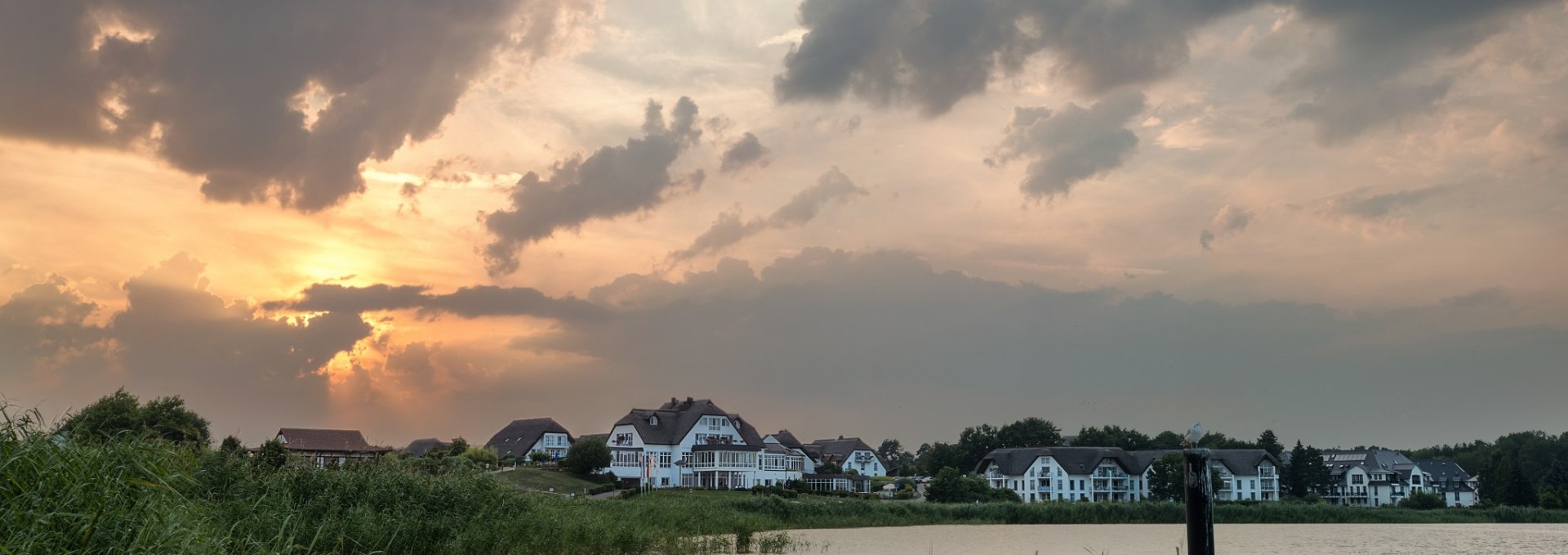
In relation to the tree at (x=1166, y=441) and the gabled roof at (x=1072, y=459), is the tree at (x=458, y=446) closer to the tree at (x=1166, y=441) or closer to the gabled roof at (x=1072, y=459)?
the gabled roof at (x=1072, y=459)

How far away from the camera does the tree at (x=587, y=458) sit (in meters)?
74.3

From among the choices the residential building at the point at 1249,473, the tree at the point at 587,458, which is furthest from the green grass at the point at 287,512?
the residential building at the point at 1249,473

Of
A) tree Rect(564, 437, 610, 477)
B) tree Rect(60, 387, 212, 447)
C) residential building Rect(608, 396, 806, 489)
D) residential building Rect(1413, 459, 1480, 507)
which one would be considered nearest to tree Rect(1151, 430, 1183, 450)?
residential building Rect(1413, 459, 1480, 507)

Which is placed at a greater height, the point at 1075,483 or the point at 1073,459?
the point at 1073,459

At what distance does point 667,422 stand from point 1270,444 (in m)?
62.4

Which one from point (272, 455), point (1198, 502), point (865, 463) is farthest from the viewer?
point (865, 463)

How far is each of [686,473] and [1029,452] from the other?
34.9 m

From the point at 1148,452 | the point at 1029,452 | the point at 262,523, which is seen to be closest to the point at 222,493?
the point at 262,523

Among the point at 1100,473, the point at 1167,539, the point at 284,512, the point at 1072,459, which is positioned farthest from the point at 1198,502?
the point at 1100,473

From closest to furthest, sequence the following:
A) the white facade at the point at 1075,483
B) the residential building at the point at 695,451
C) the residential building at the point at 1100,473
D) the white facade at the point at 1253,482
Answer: the residential building at the point at 695,451, the white facade at the point at 1253,482, the residential building at the point at 1100,473, the white facade at the point at 1075,483

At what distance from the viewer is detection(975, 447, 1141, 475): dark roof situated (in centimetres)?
10138

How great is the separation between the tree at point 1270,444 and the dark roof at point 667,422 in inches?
2135

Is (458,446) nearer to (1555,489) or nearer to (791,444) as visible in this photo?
(791,444)

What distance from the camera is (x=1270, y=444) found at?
109875 millimetres
